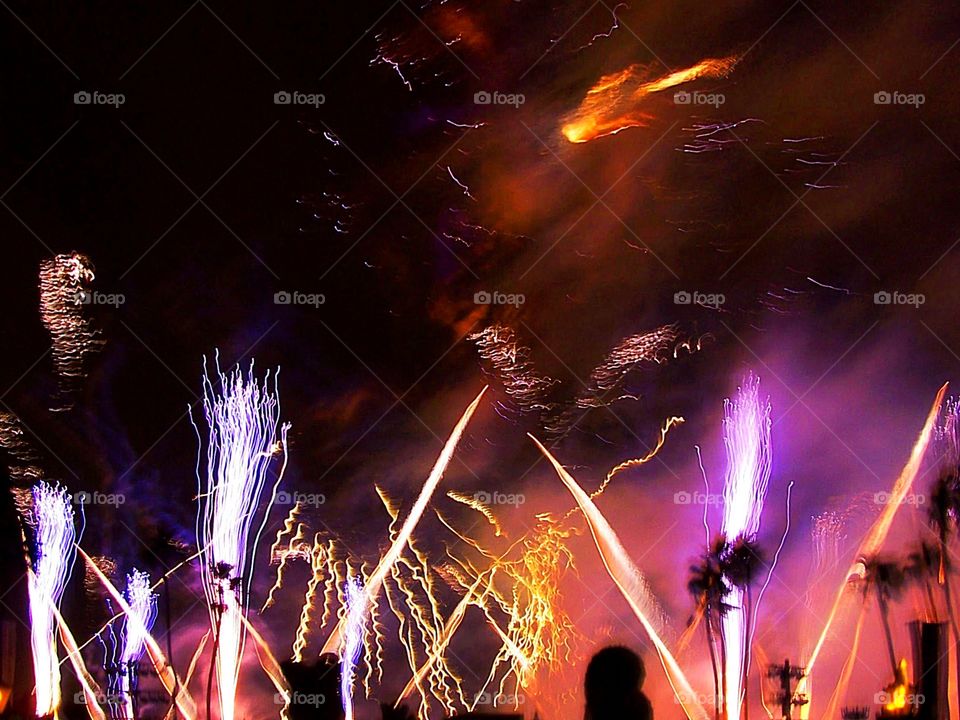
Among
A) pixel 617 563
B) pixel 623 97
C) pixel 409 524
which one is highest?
pixel 623 97

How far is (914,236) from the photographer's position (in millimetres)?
6344

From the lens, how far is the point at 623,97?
6.19 m

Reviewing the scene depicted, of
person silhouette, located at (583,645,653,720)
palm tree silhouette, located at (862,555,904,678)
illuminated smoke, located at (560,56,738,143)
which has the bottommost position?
person silhouette, located at (583,645,653,720)

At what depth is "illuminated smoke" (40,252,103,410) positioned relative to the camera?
6.11 metres

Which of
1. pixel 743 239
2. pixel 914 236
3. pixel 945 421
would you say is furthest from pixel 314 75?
pixel 945 421

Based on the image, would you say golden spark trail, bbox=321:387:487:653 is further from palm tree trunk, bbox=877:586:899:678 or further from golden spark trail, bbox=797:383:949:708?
palm tree trunk, bbox=877:586:899:678

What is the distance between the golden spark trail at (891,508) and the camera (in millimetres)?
6141

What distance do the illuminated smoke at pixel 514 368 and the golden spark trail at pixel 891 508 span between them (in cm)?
242

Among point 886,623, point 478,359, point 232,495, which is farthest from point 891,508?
point 232,495

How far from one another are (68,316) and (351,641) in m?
2.96

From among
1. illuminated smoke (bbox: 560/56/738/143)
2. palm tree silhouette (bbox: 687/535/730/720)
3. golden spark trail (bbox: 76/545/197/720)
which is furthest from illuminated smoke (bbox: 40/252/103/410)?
palm tree silhouette (bbox: 687/535/730/720)

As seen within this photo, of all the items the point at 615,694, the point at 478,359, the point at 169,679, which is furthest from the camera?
the point at 478,359

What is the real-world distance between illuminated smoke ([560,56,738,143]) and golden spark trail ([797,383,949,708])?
2.82 metres

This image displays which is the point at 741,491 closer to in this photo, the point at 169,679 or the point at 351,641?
the point at 351,641
